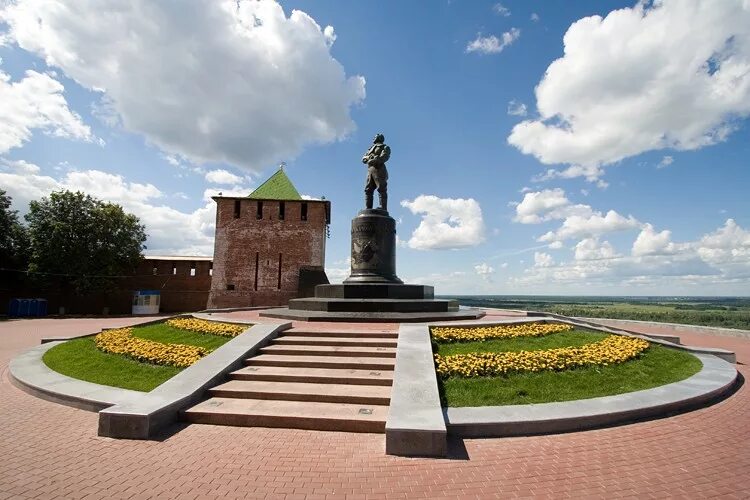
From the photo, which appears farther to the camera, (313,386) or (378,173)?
(378,173)

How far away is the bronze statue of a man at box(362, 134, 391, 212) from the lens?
13344 mm

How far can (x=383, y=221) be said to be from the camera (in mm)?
12758

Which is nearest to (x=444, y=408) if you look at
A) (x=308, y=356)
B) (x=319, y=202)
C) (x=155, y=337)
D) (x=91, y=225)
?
(x=308, y=356)

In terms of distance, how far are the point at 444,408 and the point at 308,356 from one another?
3024 mm

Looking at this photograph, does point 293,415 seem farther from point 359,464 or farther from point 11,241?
point 11,241

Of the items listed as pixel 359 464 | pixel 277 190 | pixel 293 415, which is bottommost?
pixel 359 464

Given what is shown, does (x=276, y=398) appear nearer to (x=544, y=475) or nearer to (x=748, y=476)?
(x=544, y=475)

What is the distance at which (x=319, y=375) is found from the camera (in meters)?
6.28

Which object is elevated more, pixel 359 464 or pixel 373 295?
pixel 373 295

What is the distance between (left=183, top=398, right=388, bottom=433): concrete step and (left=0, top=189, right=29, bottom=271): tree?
3176 centimetres

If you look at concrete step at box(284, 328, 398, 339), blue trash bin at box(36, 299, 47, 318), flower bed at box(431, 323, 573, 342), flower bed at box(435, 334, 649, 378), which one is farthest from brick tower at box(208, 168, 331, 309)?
flower bed at box(435, 334, 649, 378)

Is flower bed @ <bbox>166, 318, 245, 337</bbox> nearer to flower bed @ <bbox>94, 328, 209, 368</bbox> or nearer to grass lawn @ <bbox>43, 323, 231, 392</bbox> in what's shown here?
grass lawn @ <bbox>43, 323, 231, 392</bbox>

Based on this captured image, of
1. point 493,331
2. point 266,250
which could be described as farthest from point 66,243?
point 493,331

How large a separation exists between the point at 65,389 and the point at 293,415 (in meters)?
4.06
